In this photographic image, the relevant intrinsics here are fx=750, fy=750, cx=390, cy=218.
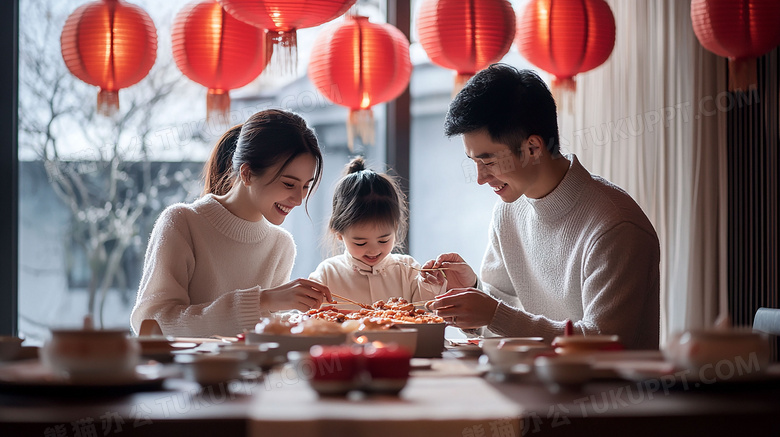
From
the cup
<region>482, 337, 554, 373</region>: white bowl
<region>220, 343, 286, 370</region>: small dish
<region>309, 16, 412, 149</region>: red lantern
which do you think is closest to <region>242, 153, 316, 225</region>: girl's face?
<region>309, 16, 412, 149</region>: red lantern

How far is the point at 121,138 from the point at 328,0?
1953 millimetres

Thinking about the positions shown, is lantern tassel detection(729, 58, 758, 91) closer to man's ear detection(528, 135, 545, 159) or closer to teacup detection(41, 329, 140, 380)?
man's ear detection(528, 135, 545, 159)

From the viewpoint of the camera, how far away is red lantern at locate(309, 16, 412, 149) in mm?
2773

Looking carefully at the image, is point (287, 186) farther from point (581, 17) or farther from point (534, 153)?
point (581, 17)

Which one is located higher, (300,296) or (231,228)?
(231,228)

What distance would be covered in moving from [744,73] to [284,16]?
172 centimetres

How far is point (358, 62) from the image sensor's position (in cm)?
277

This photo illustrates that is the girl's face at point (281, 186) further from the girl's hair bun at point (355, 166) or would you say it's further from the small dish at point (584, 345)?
the small dish at point (584, 345)

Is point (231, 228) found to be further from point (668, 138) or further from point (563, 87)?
point (668, 138)

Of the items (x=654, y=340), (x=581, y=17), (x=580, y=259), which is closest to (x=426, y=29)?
(x=581, y=17)

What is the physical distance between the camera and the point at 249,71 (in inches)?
106

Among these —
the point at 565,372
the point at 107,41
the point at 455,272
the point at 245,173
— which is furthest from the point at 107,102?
the point at 565,372

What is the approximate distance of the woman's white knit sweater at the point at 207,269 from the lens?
2.01 metres

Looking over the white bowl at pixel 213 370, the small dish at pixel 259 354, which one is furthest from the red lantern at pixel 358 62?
the white bowl at pixel 213 370
